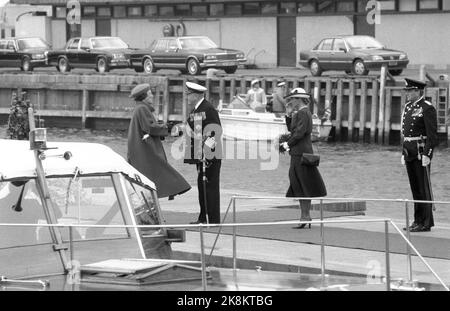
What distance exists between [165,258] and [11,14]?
233ft

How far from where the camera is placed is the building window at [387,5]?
165ft

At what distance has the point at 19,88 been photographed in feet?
157

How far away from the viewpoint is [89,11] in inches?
2491

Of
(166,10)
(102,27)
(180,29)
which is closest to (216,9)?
(180,29)

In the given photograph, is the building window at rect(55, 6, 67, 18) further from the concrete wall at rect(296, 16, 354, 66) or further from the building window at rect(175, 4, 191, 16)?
the concrete wall at rect(296, 16, 354, 66)

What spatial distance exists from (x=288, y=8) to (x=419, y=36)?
7573 mm

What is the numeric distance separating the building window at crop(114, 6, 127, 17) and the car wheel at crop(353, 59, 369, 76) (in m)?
21.3

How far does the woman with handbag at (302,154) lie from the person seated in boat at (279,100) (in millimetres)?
22433

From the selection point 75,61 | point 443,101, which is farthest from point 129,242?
point 75,61

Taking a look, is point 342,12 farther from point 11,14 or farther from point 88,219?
point 88,219

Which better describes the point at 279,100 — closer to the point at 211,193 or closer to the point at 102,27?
the point at 211,193

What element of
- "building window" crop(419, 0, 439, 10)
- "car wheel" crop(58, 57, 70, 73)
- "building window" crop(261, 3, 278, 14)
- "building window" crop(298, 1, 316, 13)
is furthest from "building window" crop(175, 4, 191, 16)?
"building window" crop(419, 0, 439, 10)

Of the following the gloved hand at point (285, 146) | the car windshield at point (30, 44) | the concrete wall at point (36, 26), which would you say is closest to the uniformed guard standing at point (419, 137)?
the gloved hand at point (285, 146)
